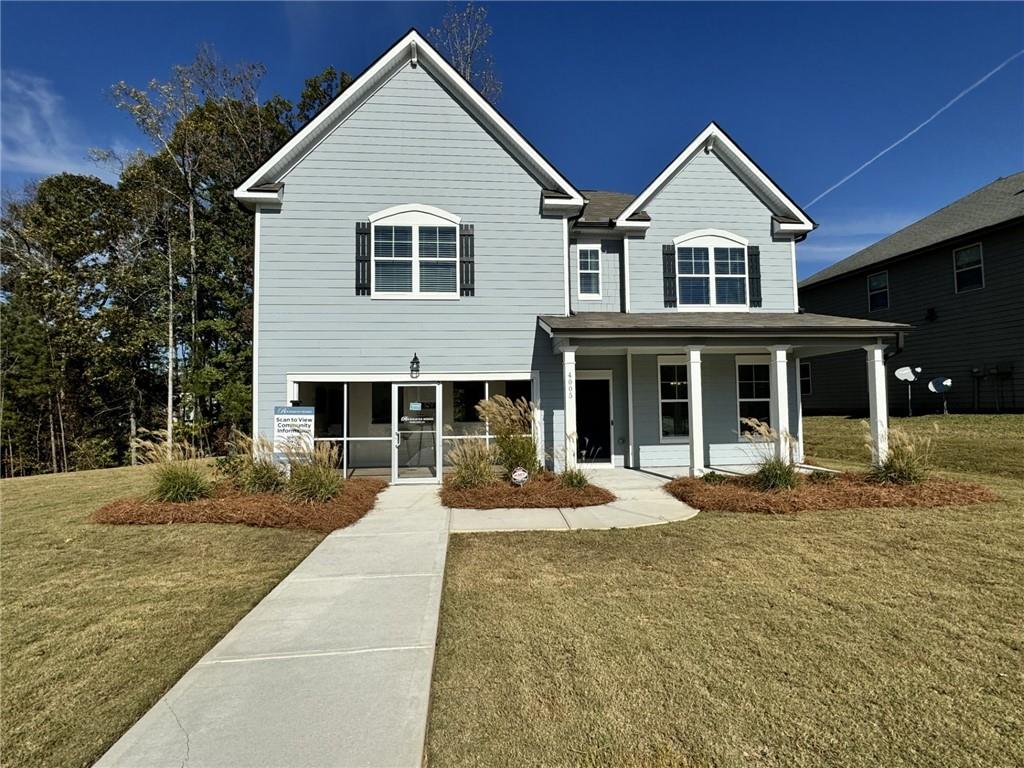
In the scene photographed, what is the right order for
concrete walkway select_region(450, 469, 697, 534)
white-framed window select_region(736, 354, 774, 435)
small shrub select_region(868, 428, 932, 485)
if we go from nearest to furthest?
concrete walkway select_region(450, 469, 697, 534) → small shrub select_region(868, 428, 932, 485) → white-framed window select_region(736, 354, 774, 435)

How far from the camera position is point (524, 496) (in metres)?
8.64

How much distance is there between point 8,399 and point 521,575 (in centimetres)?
2361

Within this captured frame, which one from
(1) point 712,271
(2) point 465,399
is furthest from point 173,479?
(1) point 712,271

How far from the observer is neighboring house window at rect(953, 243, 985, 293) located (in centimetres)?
1598

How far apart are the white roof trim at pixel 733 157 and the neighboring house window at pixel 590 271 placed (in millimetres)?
1125

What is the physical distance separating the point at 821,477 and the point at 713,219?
7074 millimetres

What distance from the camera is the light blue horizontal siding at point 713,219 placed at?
12.7 meters

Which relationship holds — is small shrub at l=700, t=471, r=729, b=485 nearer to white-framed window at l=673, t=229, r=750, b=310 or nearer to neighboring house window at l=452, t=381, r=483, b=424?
white-framed window at l=673, t=229, r=750, b=310

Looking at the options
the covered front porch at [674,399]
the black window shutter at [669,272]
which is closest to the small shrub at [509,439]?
the covered front porch at [674,399]

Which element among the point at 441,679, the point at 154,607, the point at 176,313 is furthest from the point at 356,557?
the point at 176,313

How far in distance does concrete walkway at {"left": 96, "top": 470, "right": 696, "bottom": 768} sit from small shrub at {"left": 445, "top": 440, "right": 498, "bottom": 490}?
10.5 ft

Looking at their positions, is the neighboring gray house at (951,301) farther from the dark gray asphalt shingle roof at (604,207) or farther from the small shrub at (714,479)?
the small shrub at (714,479)

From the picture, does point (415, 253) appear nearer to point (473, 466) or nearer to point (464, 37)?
point (473, 466)

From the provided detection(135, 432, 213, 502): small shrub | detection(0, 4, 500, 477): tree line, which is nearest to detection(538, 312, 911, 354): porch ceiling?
detection(135, 432, 213, 502): small shrub
